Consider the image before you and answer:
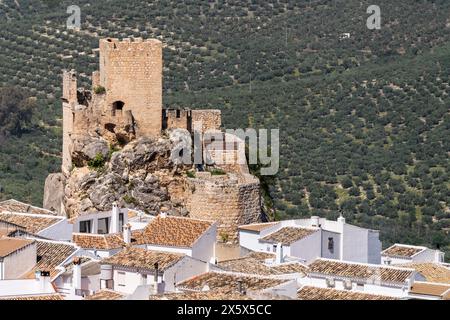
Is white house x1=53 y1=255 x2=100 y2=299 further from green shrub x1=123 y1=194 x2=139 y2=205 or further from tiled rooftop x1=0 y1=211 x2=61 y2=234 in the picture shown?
green shrub x1=123 y1=194 x2=139 y2=205

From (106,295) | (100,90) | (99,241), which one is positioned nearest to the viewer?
(106,295)

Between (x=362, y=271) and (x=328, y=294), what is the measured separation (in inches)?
152

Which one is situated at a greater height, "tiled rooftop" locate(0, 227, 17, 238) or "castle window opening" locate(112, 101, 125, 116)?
"castle window opening" locate(112, 101, 125, 116)

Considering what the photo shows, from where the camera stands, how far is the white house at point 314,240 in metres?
37.2

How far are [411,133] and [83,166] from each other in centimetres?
2638

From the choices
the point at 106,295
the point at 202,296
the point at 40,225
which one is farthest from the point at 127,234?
the point at 202,296

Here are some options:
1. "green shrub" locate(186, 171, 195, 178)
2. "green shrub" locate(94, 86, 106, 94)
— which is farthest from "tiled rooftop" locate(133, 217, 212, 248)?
"green shrub" locate(94, 86, 106, 94)

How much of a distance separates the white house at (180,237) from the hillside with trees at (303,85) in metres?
17.1

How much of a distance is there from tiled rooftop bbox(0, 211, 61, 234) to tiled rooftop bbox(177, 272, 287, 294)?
6116mm

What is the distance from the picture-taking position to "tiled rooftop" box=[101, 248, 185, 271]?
31.9 metres

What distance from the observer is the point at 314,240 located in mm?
37406

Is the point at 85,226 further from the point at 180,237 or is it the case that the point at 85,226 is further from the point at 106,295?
the point at 106,295

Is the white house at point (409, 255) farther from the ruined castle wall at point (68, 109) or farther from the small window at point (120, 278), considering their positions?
the small window at point (120, 278)

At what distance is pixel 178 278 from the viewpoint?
104ft
